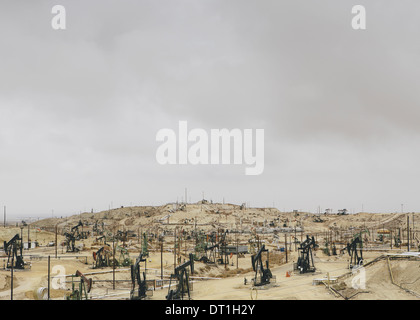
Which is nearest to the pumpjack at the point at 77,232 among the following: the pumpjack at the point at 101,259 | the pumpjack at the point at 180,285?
the pumpjack at the point at 101,259

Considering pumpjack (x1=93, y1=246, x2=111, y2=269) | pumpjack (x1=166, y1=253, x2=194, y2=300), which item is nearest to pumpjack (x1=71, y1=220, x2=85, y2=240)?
pumpjack (x1=93, y1=246, x2=111, y2=269)

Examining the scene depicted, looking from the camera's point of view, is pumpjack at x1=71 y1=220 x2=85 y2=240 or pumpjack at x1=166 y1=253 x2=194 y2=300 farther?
pumpjack at x1=71 y1=220 x2=85 y2=240

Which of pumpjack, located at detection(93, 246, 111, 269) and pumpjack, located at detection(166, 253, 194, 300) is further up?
pumpjack, located at detection(166, 253, 194, 300)

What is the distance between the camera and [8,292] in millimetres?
29094

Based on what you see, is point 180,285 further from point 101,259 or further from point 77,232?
point 77,232

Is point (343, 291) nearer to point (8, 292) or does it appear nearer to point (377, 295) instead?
point (377, 295)

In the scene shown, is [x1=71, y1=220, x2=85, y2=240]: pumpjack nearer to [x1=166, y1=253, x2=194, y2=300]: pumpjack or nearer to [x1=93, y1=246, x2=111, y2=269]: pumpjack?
[x1=93, y1=246, x2=111, y2=269]: pumpjack

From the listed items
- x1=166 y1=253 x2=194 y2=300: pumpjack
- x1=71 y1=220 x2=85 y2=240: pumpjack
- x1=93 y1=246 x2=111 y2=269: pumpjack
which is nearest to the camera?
x1=166 y1=253 x2=194 y2=300: pumpjack

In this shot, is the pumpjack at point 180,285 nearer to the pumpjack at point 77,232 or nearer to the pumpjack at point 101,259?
the pumpjack at point 101,259

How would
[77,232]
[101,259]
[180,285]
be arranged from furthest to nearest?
[77,232] → [101,259] → [180,285]

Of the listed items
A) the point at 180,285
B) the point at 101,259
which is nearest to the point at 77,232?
the point at 101,259

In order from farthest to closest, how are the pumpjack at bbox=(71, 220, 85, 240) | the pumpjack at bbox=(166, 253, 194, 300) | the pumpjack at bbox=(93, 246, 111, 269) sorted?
1. the pumpjack at bbox=(71, 220, 85, 240)
2. the pumpjack at bbox=(93, 246, 111, 269)
3. the pumpjack at bbox=(166, 253, 194, 300)

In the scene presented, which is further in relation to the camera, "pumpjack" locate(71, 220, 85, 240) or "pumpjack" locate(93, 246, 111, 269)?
"pumpjack" locate(71, 220, 85, 240)
